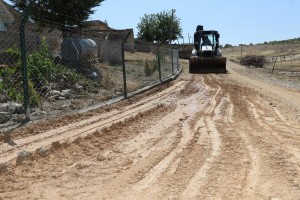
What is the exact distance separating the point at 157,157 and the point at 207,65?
2278 cm

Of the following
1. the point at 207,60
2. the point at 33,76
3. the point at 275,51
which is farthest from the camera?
the point at 275,51

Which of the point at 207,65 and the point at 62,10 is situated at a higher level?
the point at 62,10

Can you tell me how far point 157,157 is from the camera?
6.22 meters

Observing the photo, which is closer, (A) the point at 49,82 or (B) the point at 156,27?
(A) the point at 49,82

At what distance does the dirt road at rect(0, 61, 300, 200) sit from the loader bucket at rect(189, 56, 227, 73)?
1784cm

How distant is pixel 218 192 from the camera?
469 cm

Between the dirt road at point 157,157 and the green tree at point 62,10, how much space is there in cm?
1458

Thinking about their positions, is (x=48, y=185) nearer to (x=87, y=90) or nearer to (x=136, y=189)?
(x=136, y=189)

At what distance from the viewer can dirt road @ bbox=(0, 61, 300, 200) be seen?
15.8 feet

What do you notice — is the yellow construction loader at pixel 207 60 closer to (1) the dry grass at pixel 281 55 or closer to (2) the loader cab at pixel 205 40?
(2) the loader cab at pixel 205 40

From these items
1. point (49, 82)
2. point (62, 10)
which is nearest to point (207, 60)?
point (62, 10)

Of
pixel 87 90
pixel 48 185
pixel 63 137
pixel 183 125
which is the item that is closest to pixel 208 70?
pixel 87 90

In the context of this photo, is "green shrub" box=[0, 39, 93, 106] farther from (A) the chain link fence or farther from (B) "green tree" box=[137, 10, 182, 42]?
(B) "green tree" box=[137, 10, 182, 42]

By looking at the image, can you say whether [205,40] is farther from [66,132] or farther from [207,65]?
[66,132]
